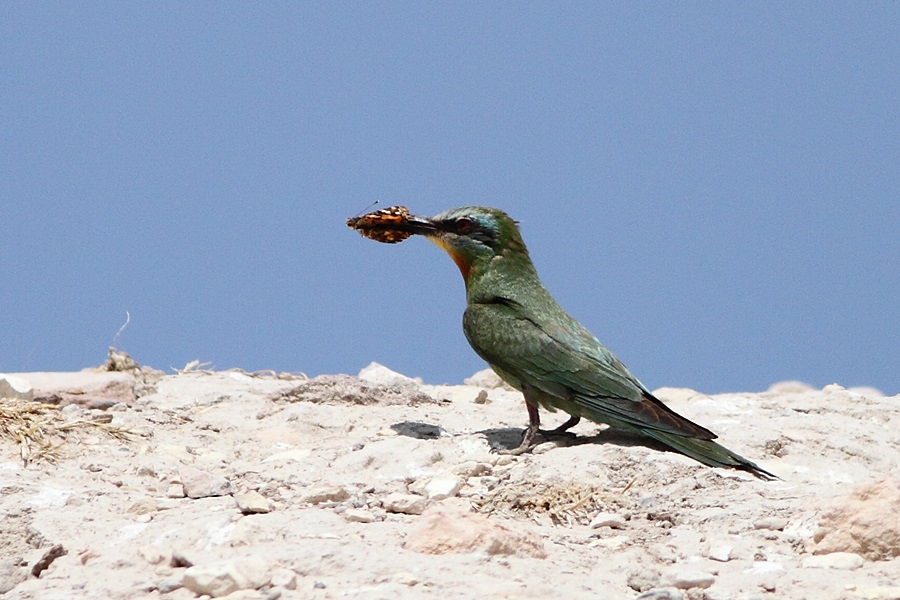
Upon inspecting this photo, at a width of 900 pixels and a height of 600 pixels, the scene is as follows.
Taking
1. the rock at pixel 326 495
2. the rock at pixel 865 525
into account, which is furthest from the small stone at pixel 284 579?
the rock at pixel 865 525

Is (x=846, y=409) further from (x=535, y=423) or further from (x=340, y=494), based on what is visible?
(x=340, y=494)

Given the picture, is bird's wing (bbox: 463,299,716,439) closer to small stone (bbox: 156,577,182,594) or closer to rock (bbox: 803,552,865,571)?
rock (bbox: 803,552,865,571)

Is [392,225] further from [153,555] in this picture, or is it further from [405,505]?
[153,555]

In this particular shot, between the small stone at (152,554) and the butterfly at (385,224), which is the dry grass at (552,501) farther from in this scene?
the butterfly at (385,224)

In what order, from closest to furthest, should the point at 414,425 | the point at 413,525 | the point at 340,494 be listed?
the point at 413,525 < the point at 340,494 < the point at 414,425

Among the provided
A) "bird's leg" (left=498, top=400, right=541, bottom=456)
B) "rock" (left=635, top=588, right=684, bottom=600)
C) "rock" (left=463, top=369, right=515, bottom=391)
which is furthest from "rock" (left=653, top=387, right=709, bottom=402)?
"rock" (left=635, top=588, right=684, bottom=600)

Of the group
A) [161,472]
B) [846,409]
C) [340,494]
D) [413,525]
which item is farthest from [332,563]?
[846,409]
